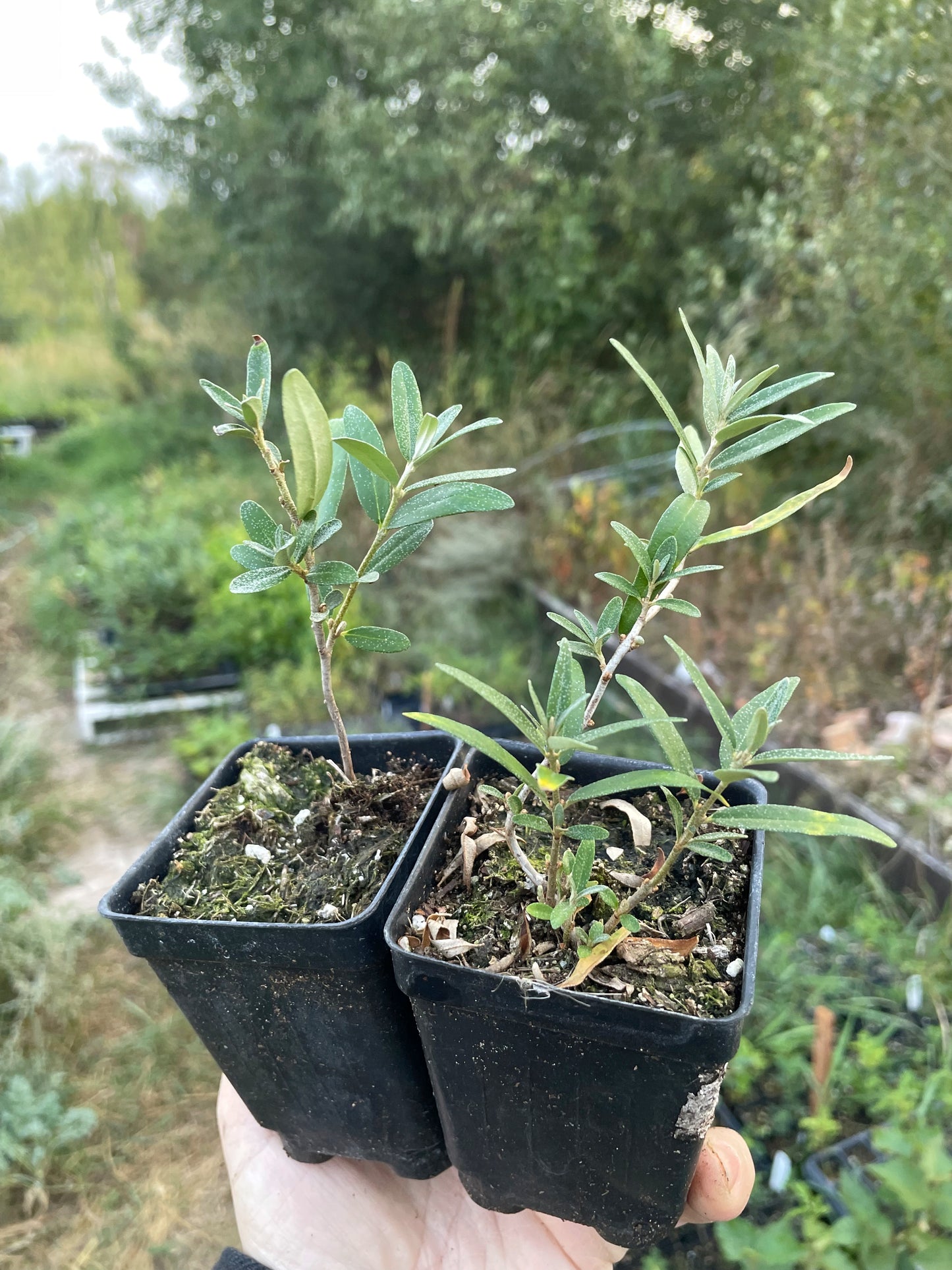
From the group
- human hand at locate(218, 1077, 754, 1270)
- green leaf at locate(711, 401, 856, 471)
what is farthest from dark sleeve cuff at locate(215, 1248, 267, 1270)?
green leaf at locate(711, 401, 856, 471)

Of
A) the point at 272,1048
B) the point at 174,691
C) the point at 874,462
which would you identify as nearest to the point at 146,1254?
the point at 272,1048

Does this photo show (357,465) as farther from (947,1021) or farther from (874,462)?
(874,462)

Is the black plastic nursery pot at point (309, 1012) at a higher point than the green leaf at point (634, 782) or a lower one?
lower

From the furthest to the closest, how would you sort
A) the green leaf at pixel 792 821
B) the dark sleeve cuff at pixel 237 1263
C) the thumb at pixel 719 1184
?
the dark sleeve cuff at pixel 237 1263 < the thumb at pixel 719 1184 < the green leaf at pixel 792 821

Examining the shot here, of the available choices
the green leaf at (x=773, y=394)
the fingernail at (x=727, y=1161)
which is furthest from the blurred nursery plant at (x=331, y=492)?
the fingernail at (x=727, y=1161)

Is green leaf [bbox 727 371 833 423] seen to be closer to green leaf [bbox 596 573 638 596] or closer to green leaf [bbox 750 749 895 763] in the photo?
green leaf [bbox 596 573 638 596]

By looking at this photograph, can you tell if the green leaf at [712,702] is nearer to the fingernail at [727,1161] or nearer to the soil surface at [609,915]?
the soil surface at [609,915]

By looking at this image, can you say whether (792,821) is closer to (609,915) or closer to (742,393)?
(609,915)

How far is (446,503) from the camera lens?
63 centimetres

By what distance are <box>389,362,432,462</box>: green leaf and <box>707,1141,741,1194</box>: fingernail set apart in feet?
2.39

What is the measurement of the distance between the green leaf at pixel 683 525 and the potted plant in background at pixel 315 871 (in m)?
0.13

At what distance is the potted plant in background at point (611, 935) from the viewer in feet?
1.84

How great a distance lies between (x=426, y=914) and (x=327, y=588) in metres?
0.31

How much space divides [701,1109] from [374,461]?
583 millimetres
